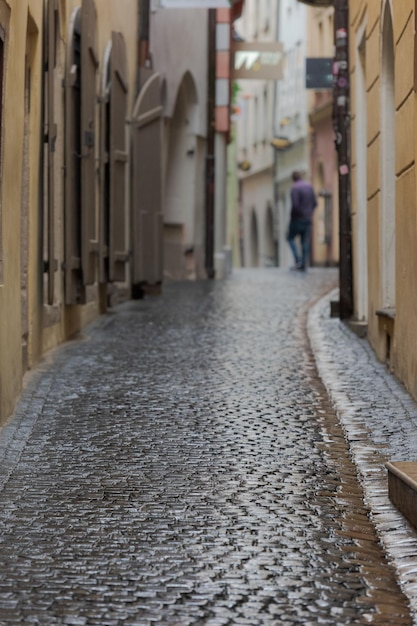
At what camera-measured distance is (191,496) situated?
21.5ft

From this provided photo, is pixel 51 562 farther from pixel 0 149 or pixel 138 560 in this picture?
pixel 0 149

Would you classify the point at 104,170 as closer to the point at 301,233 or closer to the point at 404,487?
the point at 404,487

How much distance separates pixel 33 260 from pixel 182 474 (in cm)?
448

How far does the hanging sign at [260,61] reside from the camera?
2658cm

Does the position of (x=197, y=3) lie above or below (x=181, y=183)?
above

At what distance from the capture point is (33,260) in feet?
36.9

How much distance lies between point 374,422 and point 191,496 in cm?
220

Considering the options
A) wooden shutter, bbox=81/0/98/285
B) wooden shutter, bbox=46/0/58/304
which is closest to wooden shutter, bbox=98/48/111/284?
wooden shutter, bbox=81/0/98/285

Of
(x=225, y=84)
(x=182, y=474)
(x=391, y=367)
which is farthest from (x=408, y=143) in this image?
(x=225, y=84)

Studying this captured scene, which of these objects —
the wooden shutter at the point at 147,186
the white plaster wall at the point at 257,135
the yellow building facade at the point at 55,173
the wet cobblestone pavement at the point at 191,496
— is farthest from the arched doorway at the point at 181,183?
the white plaster wall at the point at 257,135

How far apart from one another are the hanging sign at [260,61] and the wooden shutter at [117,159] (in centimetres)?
1063

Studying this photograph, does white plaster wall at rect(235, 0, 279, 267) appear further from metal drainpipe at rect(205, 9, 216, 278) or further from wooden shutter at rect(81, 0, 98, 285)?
wooden shutter at rect(81, 0, 98, 285)

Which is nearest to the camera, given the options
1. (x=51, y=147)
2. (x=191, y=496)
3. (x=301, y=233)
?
(x=191, y=496)

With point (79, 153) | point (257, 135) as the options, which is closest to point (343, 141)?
point (79, 153)
